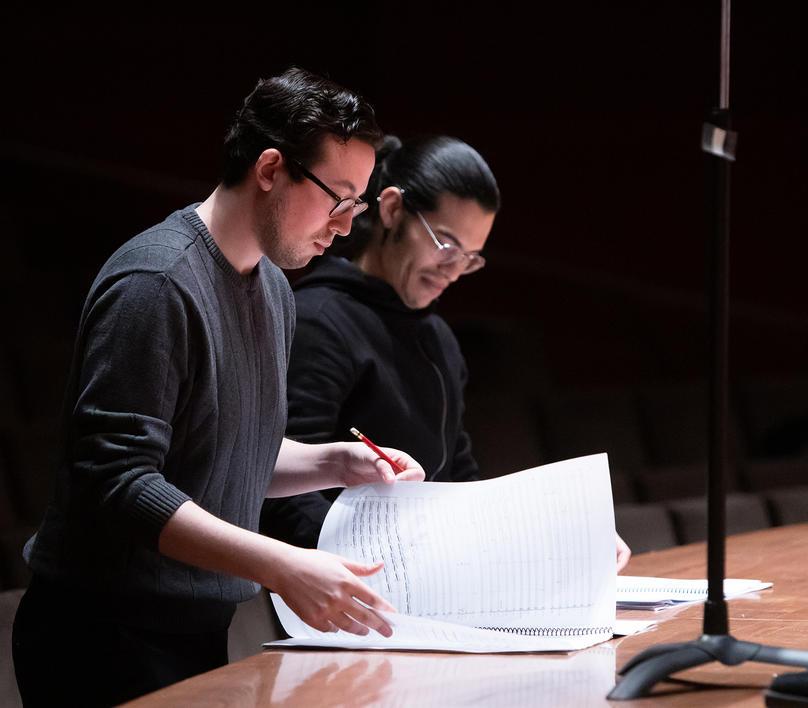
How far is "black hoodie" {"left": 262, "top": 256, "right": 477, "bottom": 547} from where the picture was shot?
3.94 ft

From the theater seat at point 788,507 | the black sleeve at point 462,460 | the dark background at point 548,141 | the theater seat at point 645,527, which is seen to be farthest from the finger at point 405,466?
the dark background at point 548,141

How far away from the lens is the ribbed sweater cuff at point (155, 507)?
848mm

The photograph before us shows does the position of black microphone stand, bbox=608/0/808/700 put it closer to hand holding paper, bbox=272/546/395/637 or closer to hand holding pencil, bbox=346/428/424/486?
hand holding paper, bbox=272/546/395/637

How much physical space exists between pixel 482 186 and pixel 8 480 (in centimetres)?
102

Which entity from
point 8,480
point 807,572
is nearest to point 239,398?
point 807,572

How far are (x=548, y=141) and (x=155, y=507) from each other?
9.47 feet

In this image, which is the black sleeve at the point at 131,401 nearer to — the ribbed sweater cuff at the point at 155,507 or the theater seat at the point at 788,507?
the ribbed sweater cuff at the point at 155,507

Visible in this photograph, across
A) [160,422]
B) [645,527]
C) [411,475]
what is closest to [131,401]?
[160,422]

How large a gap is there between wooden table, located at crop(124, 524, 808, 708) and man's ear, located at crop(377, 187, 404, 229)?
519 millimetres

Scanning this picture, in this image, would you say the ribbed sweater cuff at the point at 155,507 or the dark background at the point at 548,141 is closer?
the ribbed sweater cuff at the point at 155,507

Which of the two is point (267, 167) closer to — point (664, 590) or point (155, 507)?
point (155, 507)

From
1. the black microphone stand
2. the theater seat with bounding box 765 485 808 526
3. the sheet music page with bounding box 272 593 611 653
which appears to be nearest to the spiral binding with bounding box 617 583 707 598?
the sheet music page with bounding box 272 593 611 653

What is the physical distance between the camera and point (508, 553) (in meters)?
0.99

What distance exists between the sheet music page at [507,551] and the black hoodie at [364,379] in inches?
6.1
